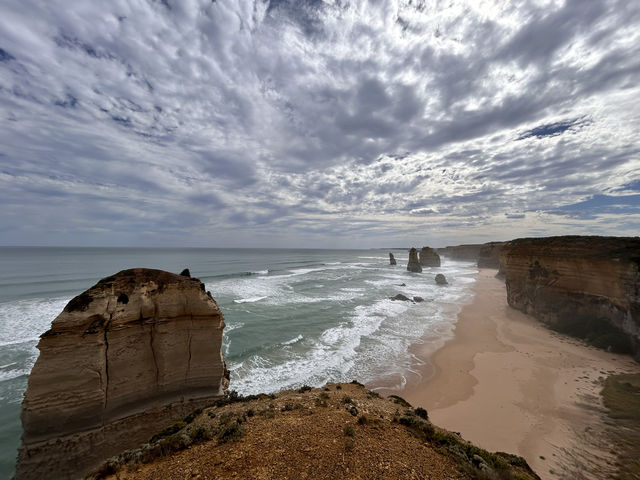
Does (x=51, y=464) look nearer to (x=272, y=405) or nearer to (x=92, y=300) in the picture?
(x=92, y=300)

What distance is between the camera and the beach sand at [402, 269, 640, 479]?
8.73 meters

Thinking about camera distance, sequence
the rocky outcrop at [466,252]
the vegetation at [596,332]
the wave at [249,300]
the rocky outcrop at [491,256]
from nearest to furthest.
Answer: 1. the vegetation at [596,332]
2. the wave at [249,300]
3. the rocky outcrop at [491,256]
4. the rocky outcrop at [466,252]

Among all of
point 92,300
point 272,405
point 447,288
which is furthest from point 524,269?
point 92,300

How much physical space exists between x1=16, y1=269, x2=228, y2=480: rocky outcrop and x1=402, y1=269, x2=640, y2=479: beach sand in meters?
10.4

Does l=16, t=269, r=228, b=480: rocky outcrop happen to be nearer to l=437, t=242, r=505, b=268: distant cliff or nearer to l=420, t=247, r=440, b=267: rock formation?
l=437, t=242, r=505, b=268: distant cliff

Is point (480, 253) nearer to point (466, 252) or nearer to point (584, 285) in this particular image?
point (466, 252)

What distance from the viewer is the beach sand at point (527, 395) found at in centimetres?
873

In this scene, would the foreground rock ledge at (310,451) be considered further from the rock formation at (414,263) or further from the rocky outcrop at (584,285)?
the rock formation at (414,263)

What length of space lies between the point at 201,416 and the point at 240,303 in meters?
21.4

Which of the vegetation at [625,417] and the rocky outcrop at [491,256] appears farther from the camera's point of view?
the rocky outcrop at [491,256]

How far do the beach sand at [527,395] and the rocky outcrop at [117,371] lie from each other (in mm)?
10386

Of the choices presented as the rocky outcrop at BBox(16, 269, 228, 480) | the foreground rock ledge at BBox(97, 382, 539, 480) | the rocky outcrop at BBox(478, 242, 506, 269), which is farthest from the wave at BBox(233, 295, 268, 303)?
the rocky outcrop at BBox(478, 242, 506, 269)

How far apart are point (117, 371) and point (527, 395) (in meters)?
17.7

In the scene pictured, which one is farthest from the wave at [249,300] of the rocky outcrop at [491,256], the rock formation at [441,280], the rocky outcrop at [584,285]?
the rocky outcrop at [491,256]
